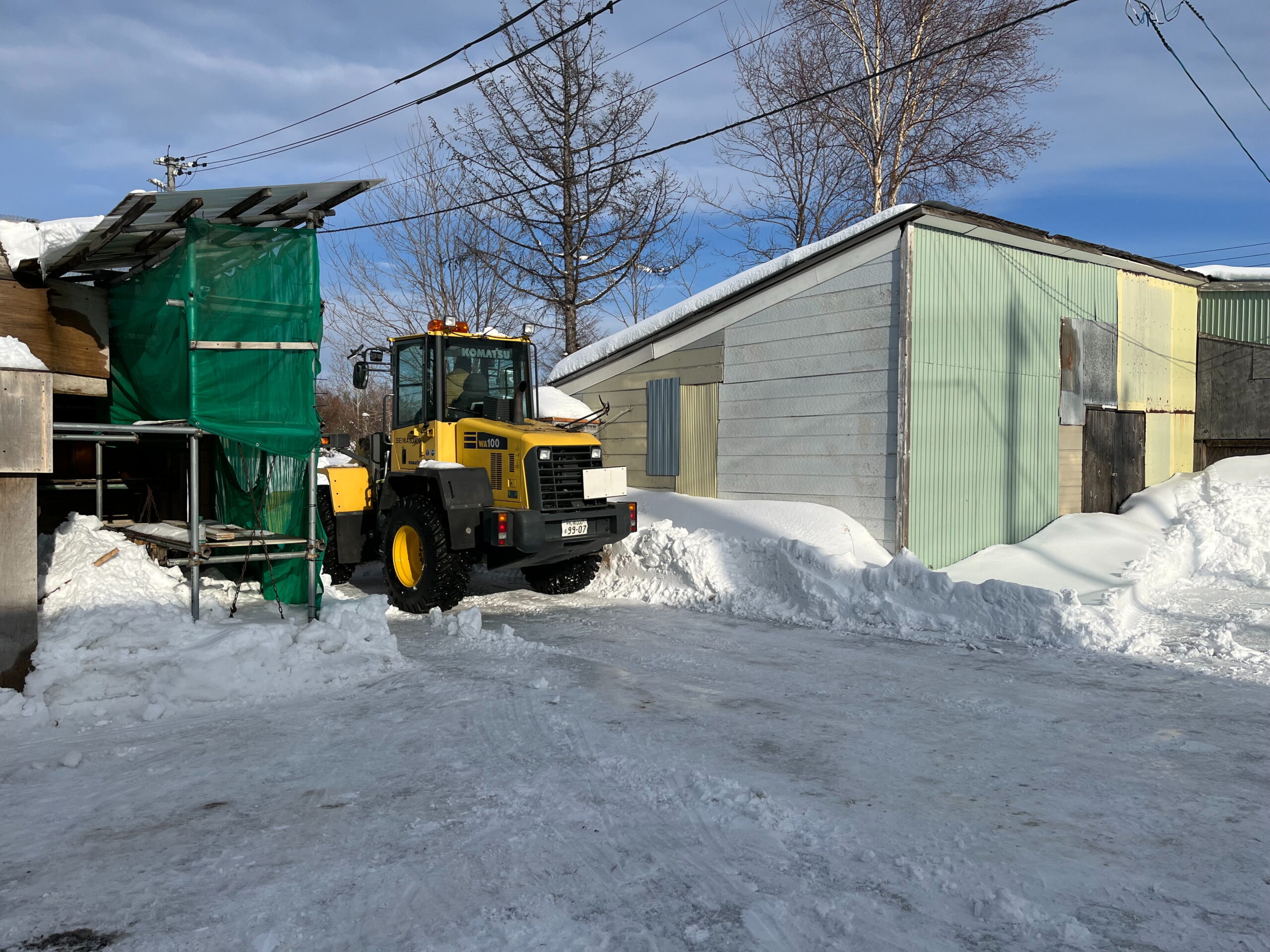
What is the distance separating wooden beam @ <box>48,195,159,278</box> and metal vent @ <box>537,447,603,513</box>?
3963 millimetres

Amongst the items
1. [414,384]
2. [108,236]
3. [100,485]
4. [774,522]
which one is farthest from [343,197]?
[774,522]

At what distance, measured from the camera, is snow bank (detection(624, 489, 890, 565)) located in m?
9.73

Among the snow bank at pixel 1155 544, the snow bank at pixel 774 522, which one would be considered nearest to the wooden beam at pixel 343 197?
the snow bank at pixel 774 522

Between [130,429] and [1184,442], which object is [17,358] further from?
[1184,442]

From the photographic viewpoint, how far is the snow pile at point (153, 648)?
219 inches

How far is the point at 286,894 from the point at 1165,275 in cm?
1478

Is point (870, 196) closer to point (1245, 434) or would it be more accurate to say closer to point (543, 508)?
point (1245, 434)

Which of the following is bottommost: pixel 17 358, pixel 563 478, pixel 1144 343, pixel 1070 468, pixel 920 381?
pixel 563 478

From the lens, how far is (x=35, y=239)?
7.45 meters

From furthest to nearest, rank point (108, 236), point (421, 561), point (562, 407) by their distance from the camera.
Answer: point (562, 407), point (421, 561), point (108, 236)

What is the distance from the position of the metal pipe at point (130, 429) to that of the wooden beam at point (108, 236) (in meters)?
1.45

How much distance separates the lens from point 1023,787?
168 inches

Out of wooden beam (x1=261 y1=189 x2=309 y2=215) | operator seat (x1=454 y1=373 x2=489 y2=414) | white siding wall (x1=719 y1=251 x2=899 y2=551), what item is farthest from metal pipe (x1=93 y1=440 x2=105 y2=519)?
white siding wall (x1=719 y1=251 x2=899 y2=551)

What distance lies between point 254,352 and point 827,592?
570 centimetres
